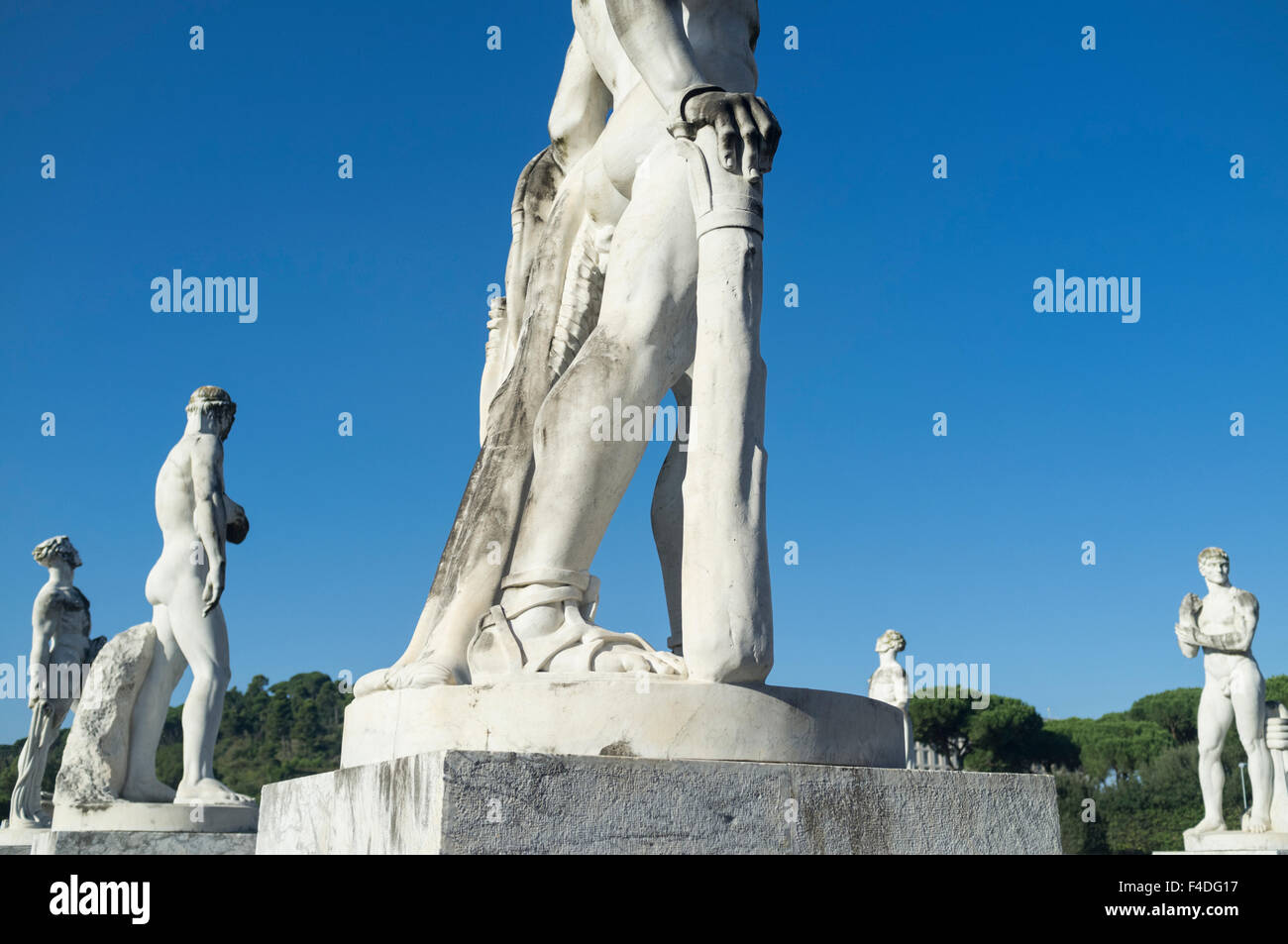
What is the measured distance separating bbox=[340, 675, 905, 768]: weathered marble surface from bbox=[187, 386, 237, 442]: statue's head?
736 cm

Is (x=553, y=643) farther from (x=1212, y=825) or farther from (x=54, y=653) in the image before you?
(x=1212, y=825)

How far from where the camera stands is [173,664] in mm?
9617

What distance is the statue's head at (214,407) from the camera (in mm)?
10016

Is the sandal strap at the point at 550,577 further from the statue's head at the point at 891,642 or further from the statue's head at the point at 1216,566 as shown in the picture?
the statue's head at the point at 891,642

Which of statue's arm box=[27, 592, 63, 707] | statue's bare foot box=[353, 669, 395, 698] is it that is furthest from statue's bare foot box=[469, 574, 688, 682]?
statue's arm box=[27, 592, 63, 707]

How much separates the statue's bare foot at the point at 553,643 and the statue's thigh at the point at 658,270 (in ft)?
2.87

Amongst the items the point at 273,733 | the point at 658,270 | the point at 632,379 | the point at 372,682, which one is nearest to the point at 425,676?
the point at 372,682

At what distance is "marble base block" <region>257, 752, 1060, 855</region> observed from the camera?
277 cm

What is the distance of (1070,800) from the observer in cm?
3291

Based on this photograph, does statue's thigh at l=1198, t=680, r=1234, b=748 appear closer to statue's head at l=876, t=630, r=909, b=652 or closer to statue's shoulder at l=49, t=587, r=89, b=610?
statue's head at l=876, t=630, r=909, b=652
